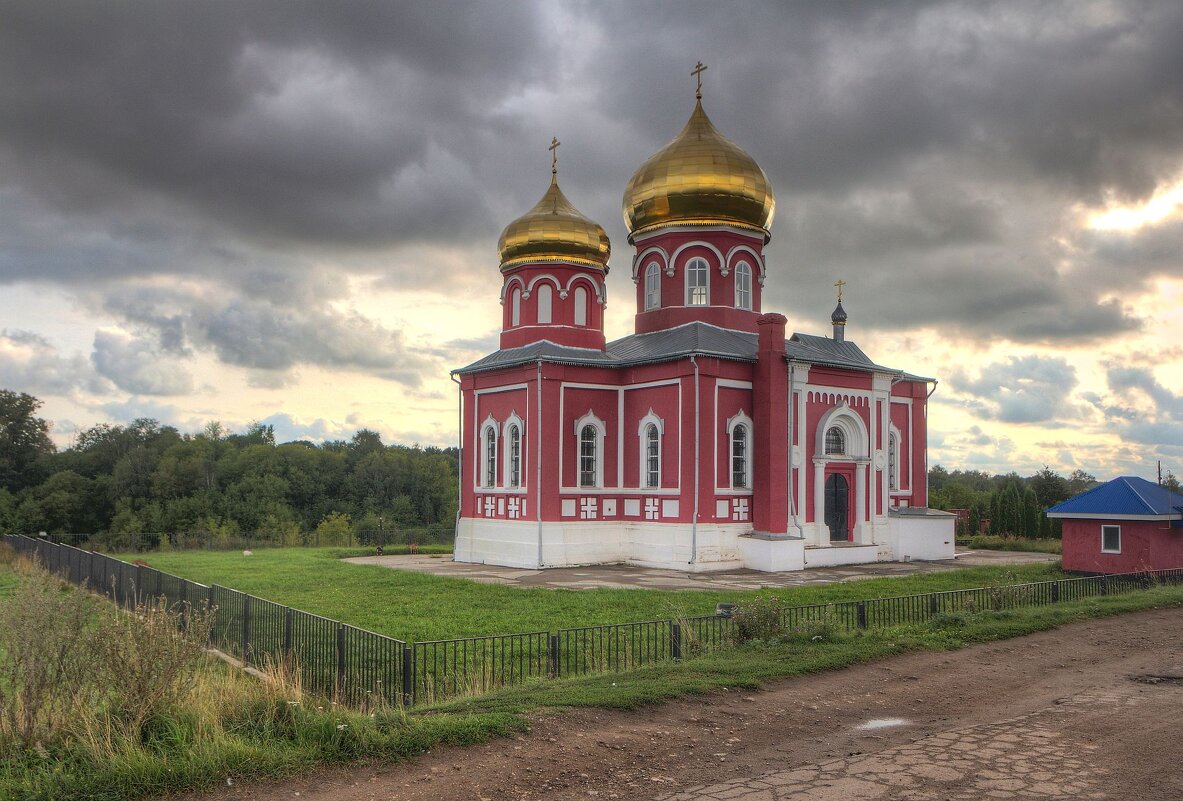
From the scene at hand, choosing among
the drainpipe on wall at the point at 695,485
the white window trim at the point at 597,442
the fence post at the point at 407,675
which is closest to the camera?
the fence post at the point at 407,675

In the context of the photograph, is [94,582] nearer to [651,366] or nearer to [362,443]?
[651,366]

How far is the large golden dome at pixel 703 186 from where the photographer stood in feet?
80.2

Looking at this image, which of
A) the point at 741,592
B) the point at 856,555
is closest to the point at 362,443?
the point at 856,555

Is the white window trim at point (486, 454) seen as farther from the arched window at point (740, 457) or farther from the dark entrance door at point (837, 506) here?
the dark entrance door at point (837, 506)

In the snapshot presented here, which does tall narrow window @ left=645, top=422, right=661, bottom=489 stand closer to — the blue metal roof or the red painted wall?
the blue metal roof

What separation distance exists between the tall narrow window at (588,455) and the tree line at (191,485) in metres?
27.1

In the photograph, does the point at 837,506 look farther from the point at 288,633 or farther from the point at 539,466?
the point at 288,633

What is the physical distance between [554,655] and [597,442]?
14.1 metres

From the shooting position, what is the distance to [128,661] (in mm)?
6785

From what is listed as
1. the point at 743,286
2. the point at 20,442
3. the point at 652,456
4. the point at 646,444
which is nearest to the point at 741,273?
the point at 743,286

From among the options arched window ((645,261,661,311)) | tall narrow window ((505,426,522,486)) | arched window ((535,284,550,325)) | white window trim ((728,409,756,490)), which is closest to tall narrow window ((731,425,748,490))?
white window trim ((728,409,756,490))

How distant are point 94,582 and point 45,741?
12919 mm

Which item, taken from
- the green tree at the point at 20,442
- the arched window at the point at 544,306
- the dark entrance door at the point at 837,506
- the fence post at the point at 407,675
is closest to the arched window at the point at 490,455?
the arched window at the point at 544,306

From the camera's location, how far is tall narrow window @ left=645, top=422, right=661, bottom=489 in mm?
22656
